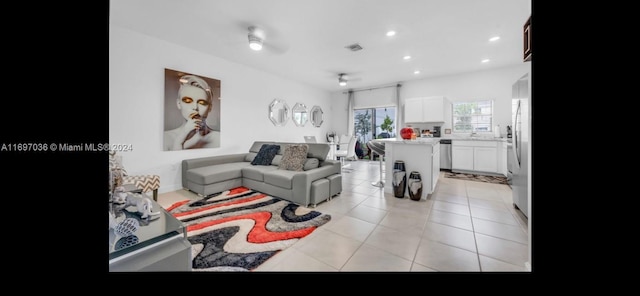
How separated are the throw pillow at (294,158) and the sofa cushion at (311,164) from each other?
0.18 ft

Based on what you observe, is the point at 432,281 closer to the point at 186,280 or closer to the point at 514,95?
the point at 186,280

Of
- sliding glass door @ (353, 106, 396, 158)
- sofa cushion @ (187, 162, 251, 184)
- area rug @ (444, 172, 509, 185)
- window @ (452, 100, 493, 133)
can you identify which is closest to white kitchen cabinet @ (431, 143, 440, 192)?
area rug @ (444, 172, 509, 185)

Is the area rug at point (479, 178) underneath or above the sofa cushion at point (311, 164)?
underneath

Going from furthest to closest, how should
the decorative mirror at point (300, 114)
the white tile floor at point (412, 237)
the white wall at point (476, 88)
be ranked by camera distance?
the decorative mirror at point (300, 114) < the white wall at point (476, 88) < the white tile floor at point (412, 237)

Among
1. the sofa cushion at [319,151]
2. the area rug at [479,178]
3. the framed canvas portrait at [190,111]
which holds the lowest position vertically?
the area rug at [479,178]

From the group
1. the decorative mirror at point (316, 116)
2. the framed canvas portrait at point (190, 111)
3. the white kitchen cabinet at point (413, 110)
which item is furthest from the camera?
the decorative mirror at point (316, 116)

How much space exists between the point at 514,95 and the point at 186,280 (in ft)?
11.7

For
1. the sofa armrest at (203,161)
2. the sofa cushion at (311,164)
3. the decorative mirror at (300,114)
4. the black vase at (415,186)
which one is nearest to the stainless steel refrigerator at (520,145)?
the black vase at (415,186)

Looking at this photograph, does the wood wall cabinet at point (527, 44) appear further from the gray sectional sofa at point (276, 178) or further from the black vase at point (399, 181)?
the gray sectional sofa at point (276, 178)

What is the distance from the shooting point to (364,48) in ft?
11.9

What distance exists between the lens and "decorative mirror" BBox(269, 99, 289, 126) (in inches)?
204

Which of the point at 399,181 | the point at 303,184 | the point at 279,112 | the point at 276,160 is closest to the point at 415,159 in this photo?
the point at 399,181

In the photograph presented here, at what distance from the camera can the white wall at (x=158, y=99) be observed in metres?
2.89
